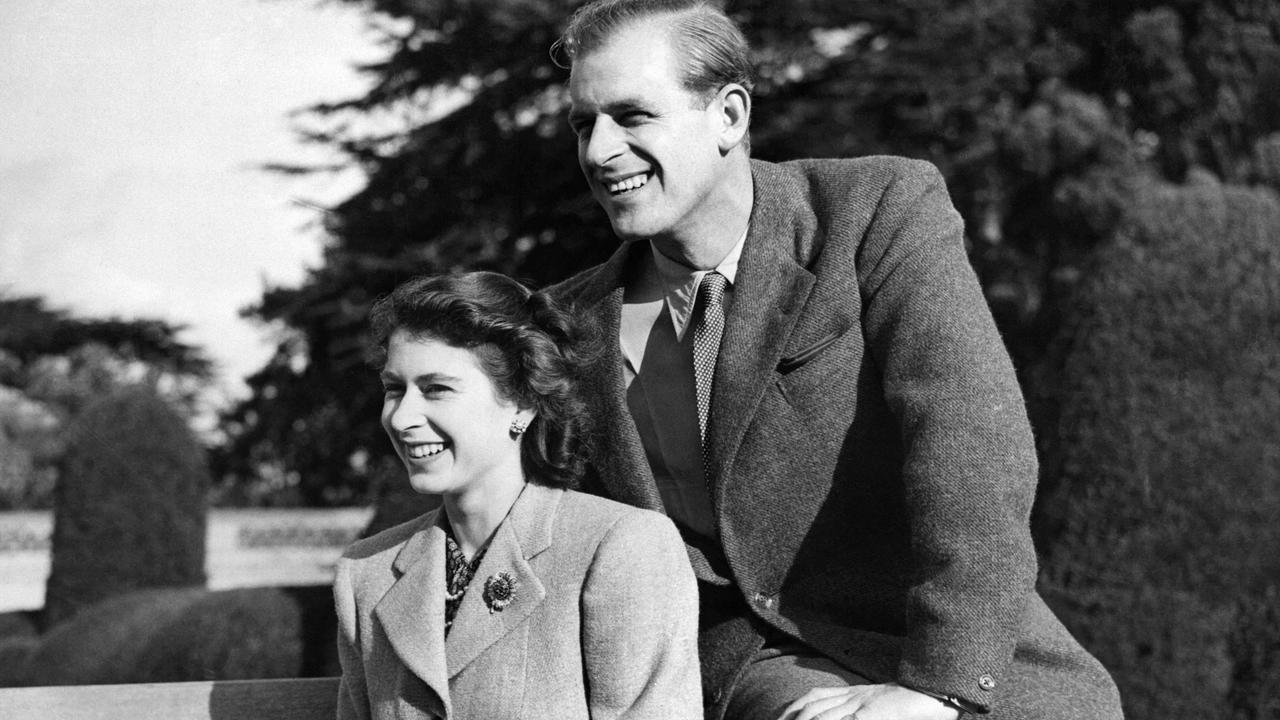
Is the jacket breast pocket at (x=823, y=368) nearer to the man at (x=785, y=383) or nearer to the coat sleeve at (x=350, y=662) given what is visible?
the man at (x=785, y=383)

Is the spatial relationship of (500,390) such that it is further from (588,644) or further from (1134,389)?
(1134,389)

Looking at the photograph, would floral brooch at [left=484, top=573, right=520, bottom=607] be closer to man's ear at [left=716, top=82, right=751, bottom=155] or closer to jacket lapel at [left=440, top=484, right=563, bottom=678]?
jacket lapel at [left=440, top=484, right=563, bottom=678]

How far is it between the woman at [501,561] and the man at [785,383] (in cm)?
18

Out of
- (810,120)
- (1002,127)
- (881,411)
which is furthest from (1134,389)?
(1002,127)

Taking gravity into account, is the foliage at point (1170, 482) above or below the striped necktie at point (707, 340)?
below

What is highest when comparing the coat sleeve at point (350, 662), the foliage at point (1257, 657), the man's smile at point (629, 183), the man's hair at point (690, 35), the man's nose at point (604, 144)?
the man's hair at point (690, 35)

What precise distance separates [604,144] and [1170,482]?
301 centimetres

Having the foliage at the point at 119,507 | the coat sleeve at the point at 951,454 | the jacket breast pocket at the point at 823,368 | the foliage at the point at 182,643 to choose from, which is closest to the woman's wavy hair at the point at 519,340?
the jacket breast pocket at the point at 823,368

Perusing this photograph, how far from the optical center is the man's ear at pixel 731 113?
2.82 meters

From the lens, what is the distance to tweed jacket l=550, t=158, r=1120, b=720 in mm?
2504

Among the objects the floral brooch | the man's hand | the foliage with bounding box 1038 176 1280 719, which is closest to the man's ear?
the floral brooch

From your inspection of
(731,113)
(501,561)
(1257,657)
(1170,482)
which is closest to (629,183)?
(731,113)

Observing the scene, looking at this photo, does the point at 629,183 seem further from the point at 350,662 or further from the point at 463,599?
the point at 350,662

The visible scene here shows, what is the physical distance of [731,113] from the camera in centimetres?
284
